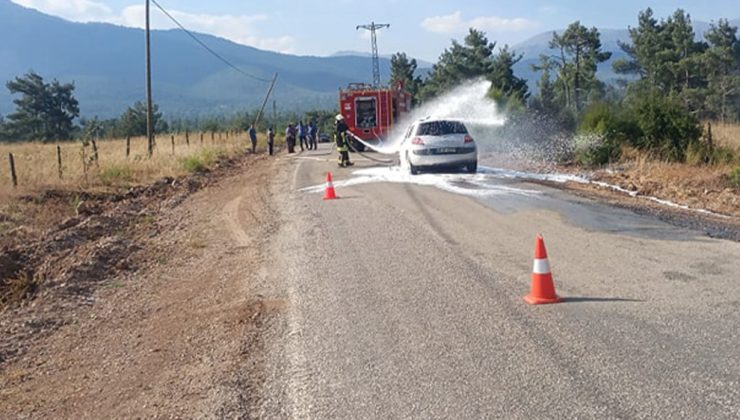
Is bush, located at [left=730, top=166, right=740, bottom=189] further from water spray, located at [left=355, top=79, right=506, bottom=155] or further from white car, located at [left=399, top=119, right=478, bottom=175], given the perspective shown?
water spray, located at [left=355, top=79, right=506, bottom=155]

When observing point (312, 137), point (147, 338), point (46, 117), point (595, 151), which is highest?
point (46, 117)

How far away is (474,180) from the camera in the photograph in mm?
17766

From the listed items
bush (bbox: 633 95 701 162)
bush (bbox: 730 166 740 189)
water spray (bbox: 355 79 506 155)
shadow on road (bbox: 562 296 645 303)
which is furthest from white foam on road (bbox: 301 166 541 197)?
shadow on road (bbox: 562 296 645 303)

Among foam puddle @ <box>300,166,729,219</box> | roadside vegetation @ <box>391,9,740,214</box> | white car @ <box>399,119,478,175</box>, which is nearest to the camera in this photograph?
foam puddle @ <box>300,166,729,219</box>

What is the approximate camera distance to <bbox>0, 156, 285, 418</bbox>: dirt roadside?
5.31 m

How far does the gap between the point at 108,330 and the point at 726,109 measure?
46.4 meters

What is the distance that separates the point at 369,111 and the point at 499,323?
92.0 feet

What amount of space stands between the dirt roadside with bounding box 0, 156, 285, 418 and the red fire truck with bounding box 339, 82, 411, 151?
22.2m

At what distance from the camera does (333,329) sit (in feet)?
21.1

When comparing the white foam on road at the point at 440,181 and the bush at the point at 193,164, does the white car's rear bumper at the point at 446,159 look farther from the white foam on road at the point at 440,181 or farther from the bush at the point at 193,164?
the bush at the point at 193,164

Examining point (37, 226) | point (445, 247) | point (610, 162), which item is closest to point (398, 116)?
point (610, 162)

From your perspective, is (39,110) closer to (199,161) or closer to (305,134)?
(305,134)

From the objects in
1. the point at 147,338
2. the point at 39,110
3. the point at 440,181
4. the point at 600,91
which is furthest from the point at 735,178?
the point at 39,110

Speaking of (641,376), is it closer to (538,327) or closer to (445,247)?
(538,327)
